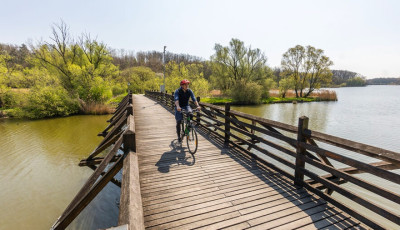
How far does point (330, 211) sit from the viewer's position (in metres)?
3.33

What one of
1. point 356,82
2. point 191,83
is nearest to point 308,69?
point 191,83

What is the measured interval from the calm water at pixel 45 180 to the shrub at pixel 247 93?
27482 mm

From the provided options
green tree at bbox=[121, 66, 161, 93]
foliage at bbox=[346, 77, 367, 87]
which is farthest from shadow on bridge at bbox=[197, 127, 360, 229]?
foliage at bbox=[346, 77, 367, 87]

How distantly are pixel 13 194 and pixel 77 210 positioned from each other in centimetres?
596

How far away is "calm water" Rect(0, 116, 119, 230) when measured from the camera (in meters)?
6.18

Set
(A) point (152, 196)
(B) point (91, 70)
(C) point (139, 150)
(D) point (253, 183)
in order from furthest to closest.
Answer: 1. (B) point (91, 70)
2. (C) point (139, 150)
3. (D) point (253, 183)
4. (A) point (152, 196)

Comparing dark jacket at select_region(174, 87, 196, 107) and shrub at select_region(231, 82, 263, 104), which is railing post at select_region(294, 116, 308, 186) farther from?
shrub at select_region(231, 82, 263, 104)

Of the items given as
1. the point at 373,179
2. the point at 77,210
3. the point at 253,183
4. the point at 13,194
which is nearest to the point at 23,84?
the point at 13,194

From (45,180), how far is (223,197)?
8628 millimetres

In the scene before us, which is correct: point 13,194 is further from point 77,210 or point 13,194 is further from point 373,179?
point 373,179

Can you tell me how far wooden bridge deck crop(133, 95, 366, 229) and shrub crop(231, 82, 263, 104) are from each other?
107ft

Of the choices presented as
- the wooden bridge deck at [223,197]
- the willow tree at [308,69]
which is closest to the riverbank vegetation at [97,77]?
the willow tree at [308,69]

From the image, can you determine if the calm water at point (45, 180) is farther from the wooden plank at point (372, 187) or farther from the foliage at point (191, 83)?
the foliage at point (191, 83)

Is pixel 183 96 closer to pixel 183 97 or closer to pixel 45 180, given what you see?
pixel 183 97
